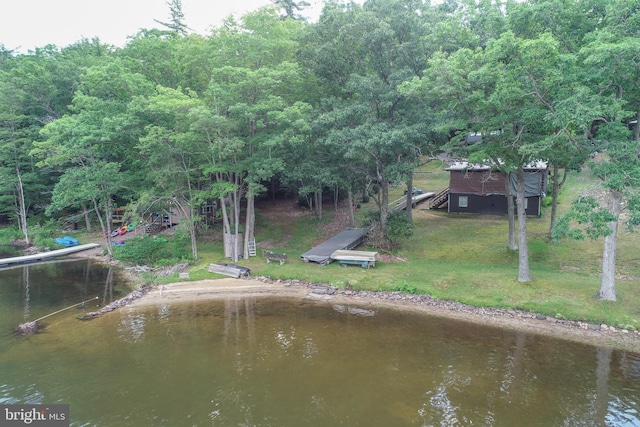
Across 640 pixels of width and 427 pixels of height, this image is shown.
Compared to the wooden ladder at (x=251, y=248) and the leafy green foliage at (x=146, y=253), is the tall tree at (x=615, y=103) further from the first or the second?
the leafy green foliage at (x=146, y=253)

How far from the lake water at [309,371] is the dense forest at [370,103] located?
5813 millimetres

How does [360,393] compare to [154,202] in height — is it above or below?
below

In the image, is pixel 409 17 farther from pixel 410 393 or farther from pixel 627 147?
pixel 410 393

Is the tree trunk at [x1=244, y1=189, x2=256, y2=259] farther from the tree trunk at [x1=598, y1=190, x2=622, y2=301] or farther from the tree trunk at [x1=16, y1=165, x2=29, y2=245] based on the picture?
the tree trunk at [x1=16, y1=165, x2=29, y2=245]

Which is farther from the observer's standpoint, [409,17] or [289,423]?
[409,17]

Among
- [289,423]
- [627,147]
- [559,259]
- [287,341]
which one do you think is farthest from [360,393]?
[559,259]

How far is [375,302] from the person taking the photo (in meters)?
19.4

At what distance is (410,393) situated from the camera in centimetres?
1188

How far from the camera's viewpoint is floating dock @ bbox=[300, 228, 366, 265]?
2377 centimetres

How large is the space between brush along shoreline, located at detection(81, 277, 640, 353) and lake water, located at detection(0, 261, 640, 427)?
77 centimetres

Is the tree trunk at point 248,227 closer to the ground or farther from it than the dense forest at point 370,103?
closer to the ground

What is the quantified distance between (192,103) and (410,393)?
18.4 m

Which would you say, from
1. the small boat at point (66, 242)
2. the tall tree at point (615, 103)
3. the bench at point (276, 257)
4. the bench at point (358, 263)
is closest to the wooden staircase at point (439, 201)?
the bench at point (358, 263)

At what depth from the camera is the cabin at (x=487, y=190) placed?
28.9 metres
